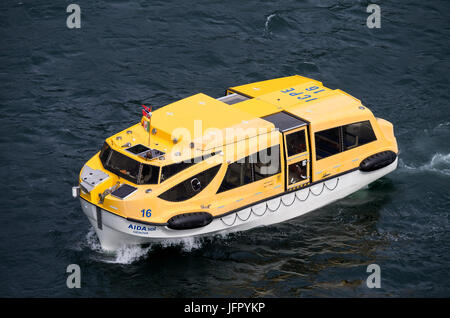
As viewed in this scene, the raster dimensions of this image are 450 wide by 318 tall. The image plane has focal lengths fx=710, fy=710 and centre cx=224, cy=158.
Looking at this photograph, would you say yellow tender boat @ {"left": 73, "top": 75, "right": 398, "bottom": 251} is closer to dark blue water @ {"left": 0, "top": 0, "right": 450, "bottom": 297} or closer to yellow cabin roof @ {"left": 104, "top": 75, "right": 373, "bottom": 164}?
yellow cabin roof @ {"left": 104, "top": 75, "right": 373, "bottom": 164}

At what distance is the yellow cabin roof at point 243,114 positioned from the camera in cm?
2130

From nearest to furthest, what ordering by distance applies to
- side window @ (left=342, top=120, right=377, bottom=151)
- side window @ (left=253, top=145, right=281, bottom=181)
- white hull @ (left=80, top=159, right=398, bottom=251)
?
white hull @ (left=80, top=159, right=398, bottom=251), side window @ (left=253, top=145, right=281, bottom=181), side window @ (left=342, top=120, right=377, bottom=151)

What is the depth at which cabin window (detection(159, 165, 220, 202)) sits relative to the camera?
66.7 feet

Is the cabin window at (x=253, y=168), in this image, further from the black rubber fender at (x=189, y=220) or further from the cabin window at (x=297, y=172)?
the black rubber fender at (x=189, y=220)

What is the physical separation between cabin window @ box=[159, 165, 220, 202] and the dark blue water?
2.12 m

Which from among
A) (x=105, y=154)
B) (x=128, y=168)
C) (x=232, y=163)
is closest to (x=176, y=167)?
(x=128, y=168)

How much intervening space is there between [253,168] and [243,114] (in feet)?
6.28

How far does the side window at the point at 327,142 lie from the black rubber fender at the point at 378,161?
119cm

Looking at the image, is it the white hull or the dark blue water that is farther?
the dark blue water

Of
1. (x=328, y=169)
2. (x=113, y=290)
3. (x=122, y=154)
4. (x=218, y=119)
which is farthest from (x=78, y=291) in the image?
(x=328, y=169)

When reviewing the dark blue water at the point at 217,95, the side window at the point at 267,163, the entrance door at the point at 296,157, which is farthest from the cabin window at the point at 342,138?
the dark blue water at the point at 217,95

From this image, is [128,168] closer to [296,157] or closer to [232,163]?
[232,163]

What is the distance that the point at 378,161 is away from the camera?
78.9ft

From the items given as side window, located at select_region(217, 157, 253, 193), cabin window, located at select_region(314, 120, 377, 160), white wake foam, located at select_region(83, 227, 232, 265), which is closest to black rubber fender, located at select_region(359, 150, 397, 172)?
cabin window, located at select_region(314, 120, 377, 160)
